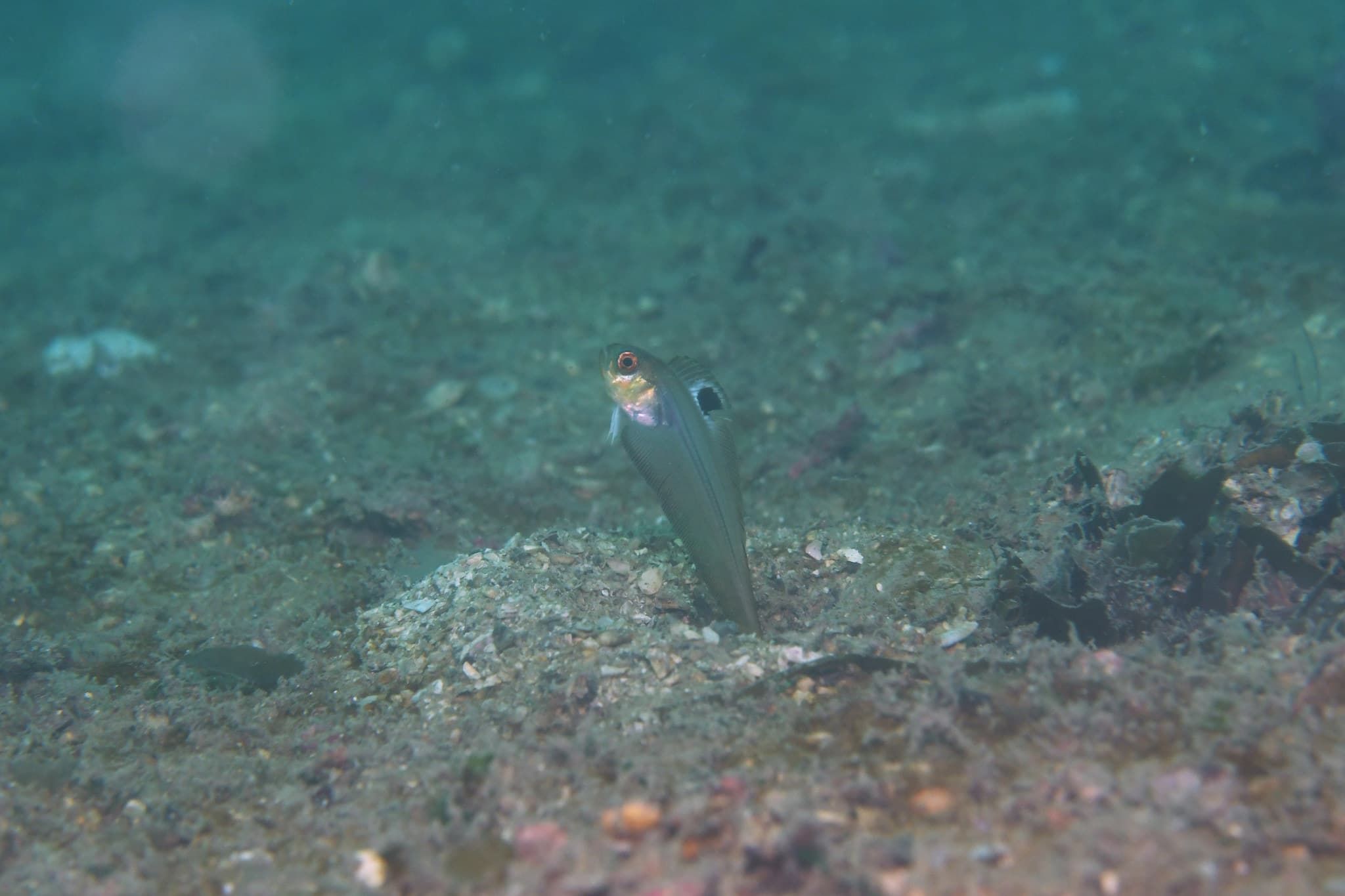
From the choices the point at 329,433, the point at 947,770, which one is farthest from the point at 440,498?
the point at 947,770

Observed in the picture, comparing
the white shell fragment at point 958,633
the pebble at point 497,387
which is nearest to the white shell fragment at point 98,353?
the pebble at point 497,387

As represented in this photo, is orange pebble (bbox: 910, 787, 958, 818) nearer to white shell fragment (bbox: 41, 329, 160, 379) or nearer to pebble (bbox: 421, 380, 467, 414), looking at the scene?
pebble (bbox: 421, 380, 467, 414)

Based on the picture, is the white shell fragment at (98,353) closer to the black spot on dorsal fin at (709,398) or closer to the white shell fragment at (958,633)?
the black spot on dorsal fin at (709,398)

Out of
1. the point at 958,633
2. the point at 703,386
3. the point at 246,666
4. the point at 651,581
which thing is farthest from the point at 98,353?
the point at 958,633

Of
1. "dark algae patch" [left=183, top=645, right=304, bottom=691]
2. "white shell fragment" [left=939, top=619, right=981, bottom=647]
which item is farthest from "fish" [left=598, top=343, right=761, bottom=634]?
"dark algae patch" [left=183, top=645, right=304, bottom=691]

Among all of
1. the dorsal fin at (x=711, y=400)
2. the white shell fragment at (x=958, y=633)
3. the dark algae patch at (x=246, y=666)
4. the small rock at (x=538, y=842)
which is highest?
the dorsal fin at (x=711, y=400)

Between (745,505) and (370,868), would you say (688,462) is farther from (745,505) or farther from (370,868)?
(745,505)
